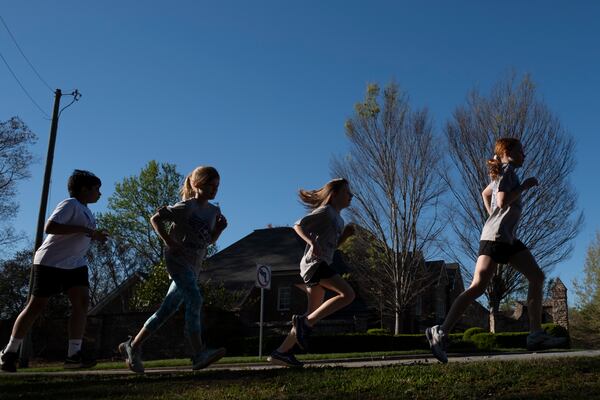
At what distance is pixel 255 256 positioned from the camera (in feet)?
127

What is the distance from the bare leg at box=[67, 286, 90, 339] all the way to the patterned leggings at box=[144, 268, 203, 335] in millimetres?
806

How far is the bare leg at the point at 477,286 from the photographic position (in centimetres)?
571

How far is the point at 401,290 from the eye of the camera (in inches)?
1110

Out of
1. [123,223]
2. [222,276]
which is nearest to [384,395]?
[222,276]

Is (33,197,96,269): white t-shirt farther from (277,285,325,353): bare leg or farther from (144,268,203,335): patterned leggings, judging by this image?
(277,285,325,353): bare leg

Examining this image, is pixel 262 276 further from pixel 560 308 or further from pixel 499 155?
pixel 560 308

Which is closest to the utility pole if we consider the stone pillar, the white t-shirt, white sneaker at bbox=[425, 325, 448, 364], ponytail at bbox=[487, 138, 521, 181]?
the white t-shirt

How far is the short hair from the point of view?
6688 millimetres

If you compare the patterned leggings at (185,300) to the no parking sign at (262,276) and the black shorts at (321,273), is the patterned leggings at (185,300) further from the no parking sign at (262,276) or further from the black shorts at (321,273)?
the no parking sign at (262,276)

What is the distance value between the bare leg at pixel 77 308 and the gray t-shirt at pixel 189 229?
1.13 m

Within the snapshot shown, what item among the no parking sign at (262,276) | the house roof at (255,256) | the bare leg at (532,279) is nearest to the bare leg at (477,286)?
the bare leg at (532,279)

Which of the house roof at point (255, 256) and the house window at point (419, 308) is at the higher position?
the house roof at point (255, 256)

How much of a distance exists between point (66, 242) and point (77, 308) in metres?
0.72

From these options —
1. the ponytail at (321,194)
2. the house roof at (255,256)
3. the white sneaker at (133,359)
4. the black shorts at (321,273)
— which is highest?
the house roof at (255,256)
